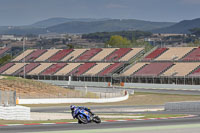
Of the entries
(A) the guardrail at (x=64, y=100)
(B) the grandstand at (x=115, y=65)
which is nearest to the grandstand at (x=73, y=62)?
(B) the grandstand at (x=115, y=65)

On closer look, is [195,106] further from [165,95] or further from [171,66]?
[171,66]

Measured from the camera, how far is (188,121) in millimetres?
35125

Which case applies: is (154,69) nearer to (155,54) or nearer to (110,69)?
(110,69)

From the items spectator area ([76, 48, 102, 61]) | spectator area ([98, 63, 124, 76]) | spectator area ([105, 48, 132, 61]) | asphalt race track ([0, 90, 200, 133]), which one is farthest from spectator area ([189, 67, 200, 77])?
asphalt race track ([0, 90, 200, 133])

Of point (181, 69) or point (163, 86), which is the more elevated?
point (181, 69)

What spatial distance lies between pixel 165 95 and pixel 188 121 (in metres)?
49.2

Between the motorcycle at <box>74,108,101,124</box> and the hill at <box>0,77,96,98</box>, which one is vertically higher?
the motorcycle at <box>74,108,101,124</box>

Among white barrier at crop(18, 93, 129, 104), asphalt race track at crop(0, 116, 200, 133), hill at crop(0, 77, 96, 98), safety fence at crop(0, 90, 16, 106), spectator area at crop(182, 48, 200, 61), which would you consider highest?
spectator area at crop(182, 48, 200, 61)

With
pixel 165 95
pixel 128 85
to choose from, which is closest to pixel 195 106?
pixel 165 95

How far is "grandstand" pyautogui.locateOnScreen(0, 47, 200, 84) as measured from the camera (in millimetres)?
105250

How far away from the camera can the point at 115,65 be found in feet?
401

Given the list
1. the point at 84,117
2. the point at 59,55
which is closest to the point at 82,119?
the point at 84,117

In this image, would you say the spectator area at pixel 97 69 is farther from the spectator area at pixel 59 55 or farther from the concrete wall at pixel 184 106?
the concrete wall at pixel 184 106

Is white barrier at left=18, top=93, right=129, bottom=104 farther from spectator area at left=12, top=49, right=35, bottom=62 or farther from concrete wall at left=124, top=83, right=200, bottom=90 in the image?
spectator area at left=12, top=49, right=35, bottom=62
